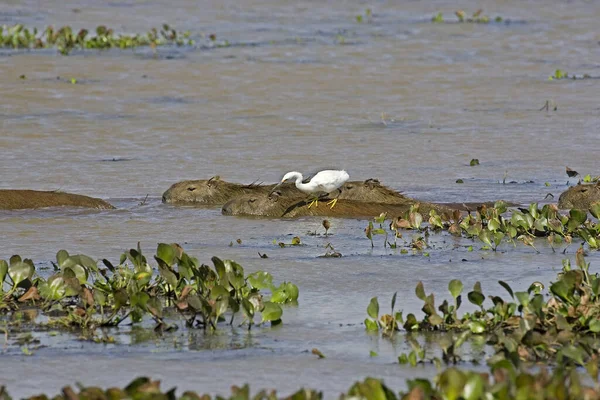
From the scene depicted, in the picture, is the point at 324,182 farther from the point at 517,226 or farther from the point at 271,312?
the point at 271,312

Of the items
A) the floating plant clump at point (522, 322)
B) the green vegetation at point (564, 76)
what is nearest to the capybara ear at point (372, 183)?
the floating plant clump at point (522, 322)

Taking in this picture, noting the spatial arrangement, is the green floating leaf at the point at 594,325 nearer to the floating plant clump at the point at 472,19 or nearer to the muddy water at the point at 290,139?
the muddy water at the point at 290,139

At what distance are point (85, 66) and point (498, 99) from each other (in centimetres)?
591

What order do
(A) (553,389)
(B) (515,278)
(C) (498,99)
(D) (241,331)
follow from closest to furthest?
(A) (553,389) < (D) (241,331) < (B) (515,278) < (C) (498,99)

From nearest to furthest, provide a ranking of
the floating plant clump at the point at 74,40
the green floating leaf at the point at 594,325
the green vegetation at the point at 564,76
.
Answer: the green floating leaf at the point at 594,325 < the green vegetation at the point at 564,76 < the floating plant clump at the point at 74,40

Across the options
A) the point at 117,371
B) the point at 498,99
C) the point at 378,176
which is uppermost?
the point at 498,99

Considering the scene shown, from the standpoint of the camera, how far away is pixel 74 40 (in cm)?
1873

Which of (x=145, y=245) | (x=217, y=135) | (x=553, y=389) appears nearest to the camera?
(x=553, y=389)

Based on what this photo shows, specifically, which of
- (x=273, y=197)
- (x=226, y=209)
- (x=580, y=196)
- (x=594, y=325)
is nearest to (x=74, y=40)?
(x=226, y=209)

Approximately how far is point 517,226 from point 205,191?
10.2ft

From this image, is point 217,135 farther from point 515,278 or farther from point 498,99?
point 515,278

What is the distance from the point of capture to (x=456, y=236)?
752 cm

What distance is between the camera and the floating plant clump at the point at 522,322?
4.63m

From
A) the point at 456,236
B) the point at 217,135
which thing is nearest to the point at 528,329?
the point at 456,236
